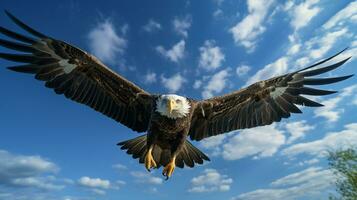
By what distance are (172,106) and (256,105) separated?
3.17 meters

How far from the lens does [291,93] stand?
444 inches

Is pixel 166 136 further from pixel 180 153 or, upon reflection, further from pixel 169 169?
pixel 180 153

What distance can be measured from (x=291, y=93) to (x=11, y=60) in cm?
Result: 708

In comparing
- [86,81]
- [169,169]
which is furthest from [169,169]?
[86,81]

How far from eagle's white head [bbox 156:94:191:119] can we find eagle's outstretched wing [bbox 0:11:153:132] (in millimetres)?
722

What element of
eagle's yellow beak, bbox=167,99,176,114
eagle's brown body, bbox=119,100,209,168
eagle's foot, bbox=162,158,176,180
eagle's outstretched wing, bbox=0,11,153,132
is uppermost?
eagle's outstretched wing, bbox=0,11,153,132

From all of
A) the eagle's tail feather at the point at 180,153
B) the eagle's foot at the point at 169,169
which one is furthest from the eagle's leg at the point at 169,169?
the eagle's tail feather at the point at 180,153

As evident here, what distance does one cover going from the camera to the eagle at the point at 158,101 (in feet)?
30.6

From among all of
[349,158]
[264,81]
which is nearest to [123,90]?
[264,81]

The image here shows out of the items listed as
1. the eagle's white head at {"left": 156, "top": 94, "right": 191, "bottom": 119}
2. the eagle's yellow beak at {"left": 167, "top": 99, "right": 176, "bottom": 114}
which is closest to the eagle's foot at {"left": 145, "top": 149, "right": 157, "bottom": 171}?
the eagle's white head at {"left": 156, "top": 94, "right": 191, "bottom": 119}

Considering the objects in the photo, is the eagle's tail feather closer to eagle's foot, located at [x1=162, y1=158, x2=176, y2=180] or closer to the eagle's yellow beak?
eagle's foot, located at [x1=162, y1=158, x2=176, y2=180]

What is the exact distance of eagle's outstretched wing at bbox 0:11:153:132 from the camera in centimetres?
1009

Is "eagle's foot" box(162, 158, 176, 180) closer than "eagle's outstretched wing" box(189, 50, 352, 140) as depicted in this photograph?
Yes

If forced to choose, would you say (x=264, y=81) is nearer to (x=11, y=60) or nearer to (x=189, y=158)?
(x=189, y=158)
